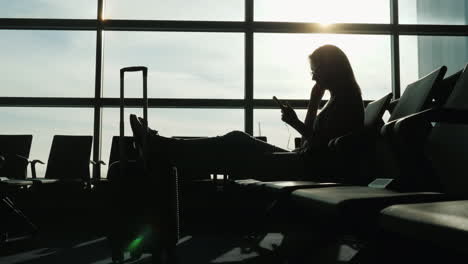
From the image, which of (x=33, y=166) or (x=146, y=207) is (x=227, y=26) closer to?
(x=33, y=166)

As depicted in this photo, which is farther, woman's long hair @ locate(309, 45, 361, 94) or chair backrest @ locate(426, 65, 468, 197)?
woman's long hair @ locate(309, 45, 361, 94)

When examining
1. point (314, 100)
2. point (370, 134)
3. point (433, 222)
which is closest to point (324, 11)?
point (314, 100)

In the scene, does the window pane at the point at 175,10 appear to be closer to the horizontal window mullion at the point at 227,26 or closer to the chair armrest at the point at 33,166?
the horizontal window mullion at the point at 227,26

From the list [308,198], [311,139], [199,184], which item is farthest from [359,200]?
[199,184]

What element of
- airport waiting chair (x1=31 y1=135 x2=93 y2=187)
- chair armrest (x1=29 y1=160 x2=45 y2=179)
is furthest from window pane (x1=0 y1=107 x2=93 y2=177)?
chair armrest (x1=29 y1=160 x2=45 y2=179)

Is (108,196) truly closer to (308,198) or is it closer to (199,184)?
(308,198)

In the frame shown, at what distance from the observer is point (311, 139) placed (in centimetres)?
247

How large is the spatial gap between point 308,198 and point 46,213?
13.7ft

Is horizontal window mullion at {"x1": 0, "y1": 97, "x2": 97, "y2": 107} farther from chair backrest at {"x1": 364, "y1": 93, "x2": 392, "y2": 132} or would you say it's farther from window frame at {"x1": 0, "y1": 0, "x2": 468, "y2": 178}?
chair backrest at {"x1": 364, "y1": 93, "x2": 392, "y2": 132}

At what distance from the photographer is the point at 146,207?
7.47 ft

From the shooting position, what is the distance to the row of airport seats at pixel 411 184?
0.78 metres

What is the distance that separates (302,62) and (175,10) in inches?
60.7

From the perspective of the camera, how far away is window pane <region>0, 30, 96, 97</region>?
5113 mm

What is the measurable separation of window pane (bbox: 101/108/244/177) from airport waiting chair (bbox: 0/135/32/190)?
85 centimetres
